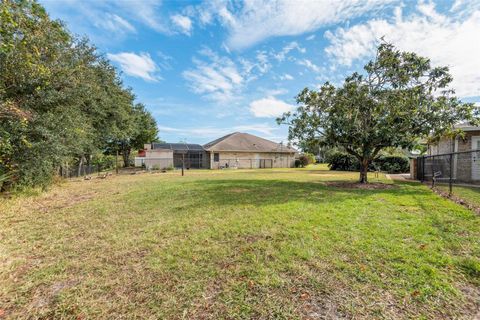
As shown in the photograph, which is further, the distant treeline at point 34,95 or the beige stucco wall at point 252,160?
the beige stucco wall at point 252,160

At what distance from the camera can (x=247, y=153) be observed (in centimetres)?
3136

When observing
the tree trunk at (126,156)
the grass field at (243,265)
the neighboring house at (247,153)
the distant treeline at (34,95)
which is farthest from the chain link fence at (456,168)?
the tree trunk at (126,156)

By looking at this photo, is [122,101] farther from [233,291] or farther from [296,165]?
[296,165]

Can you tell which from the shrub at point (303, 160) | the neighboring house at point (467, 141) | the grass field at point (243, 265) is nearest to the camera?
the grass field at point (243, 265)

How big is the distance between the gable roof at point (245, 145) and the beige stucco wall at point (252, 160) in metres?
0.62

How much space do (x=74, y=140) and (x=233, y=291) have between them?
37.6 ft

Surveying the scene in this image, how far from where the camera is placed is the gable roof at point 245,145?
30.7 meters

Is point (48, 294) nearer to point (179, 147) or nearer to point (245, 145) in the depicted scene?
point (179, 147)

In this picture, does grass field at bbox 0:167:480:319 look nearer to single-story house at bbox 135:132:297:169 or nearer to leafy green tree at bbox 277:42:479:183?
leafy green tree at bbox 277:42:479:183

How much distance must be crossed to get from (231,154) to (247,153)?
7.88 ft

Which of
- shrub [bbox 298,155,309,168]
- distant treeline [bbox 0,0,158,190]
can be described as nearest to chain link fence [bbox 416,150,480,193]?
distant treeline [bbox 0,0,158,190]

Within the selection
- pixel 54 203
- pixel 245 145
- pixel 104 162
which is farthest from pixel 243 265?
pixel 245 145

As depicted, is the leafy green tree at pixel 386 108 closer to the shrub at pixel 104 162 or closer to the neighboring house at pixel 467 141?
the neighboring house at pixel 467 141

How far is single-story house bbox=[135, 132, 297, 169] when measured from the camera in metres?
29.7
